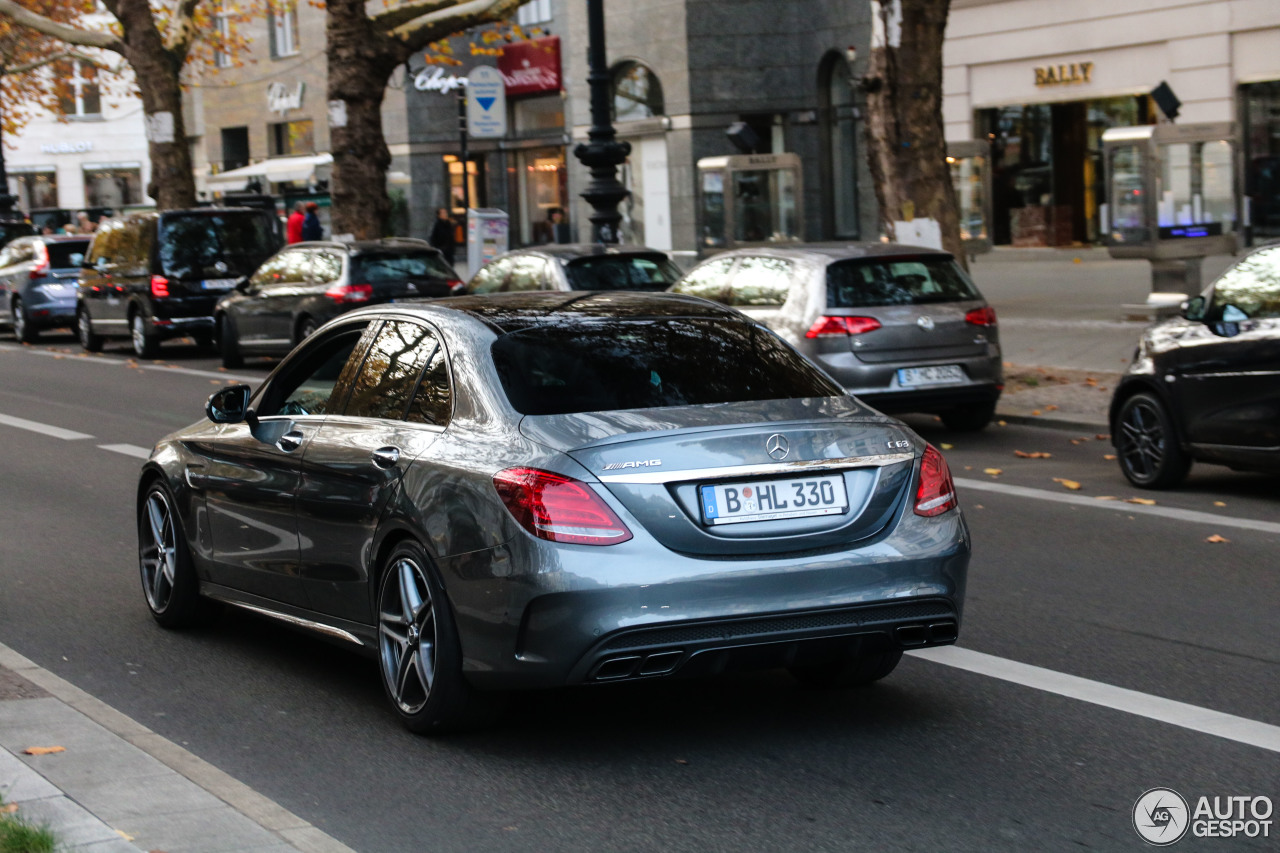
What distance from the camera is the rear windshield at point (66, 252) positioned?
28.2m

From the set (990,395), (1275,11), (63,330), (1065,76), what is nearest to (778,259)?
(990,395)

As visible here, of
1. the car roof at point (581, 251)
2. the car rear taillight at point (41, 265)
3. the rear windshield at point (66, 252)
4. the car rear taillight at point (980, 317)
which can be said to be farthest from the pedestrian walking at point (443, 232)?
the car rear taillight at point (980, 317)

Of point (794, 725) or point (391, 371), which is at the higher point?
point (391, 371)

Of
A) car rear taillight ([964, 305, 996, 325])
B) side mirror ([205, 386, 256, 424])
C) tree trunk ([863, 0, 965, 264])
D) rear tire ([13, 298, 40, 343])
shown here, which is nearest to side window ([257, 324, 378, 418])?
side mirror ([205, 386, 256, 424])

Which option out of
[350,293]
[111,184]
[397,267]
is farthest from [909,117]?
[111,184]

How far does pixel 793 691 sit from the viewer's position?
19.9 ft

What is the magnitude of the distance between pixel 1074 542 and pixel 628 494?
4449mm

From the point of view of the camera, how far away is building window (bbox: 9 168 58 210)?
72562mm

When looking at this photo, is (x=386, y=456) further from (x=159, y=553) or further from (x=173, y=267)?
(x=173, y=267)

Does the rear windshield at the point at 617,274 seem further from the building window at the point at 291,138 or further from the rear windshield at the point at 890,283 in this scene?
the building window at the point at 291,138

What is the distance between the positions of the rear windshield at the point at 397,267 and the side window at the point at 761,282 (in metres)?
7.17

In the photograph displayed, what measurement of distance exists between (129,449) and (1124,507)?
25.8 feet

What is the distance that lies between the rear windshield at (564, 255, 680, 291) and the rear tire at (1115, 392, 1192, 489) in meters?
6.75

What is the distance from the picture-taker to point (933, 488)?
5418 mm
